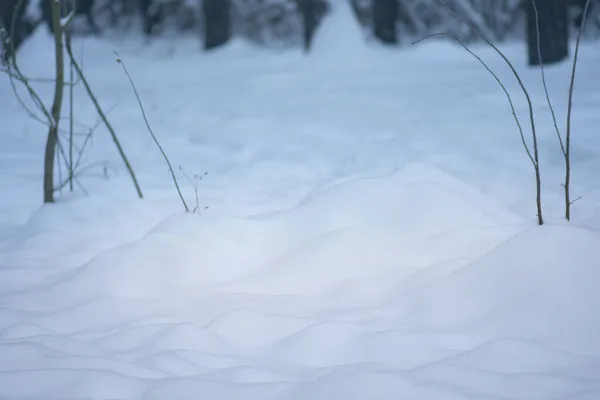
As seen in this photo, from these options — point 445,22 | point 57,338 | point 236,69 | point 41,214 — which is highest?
point 57,338

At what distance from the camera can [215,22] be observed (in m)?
9.75

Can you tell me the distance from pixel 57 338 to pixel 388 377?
1052 mm

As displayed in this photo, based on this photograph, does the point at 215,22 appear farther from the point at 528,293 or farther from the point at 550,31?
the point at 528,293

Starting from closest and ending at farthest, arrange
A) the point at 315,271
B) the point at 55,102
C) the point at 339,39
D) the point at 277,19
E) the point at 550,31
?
the point at 315,271 < the point at 55,102 < the point at 550,31 < the point at 339,39 < the point at 277,19

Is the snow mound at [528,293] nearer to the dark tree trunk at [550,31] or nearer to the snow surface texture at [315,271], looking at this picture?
the snow surface texture at [315,271]

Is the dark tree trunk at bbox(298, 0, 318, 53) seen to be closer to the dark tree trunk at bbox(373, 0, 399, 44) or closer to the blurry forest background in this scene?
the blurry forest background

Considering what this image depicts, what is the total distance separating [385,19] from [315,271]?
7.67m

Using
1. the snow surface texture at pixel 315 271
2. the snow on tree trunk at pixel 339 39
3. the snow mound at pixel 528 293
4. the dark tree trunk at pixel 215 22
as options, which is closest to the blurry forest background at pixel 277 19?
the dark tree trunk at pixel 215 22

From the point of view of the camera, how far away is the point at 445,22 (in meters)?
14.1

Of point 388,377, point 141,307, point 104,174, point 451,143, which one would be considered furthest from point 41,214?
point 451,143

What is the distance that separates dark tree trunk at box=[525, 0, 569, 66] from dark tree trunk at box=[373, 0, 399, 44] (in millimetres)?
3156

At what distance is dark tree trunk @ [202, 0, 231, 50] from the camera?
31.6 feet

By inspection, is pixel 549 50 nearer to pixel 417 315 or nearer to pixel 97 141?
pixel 97 141

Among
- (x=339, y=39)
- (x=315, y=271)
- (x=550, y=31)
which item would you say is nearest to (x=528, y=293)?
(x=315, y=271)
